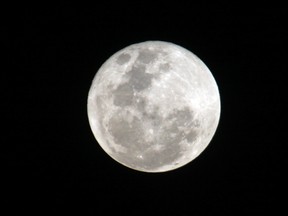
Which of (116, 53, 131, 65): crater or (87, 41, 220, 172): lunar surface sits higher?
(116, 53, 131, 65): crater

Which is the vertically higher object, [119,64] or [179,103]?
[119,64]

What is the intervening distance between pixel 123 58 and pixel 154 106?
2.88 feet

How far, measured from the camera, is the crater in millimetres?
5377

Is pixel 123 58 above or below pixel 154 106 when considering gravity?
above

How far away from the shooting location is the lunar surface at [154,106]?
5047 millimetres

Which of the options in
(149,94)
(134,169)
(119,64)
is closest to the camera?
(149,94)

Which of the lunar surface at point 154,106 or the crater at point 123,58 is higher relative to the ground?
the crater at point 123,58

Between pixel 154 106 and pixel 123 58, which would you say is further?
pixel 123 58

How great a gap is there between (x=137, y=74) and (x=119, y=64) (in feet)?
1.27

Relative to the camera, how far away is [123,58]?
214 inches

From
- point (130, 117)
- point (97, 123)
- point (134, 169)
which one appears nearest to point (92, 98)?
point (97, 123)

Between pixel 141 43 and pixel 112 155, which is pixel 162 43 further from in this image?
pixel 112 155

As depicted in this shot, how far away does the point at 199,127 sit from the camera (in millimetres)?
5332

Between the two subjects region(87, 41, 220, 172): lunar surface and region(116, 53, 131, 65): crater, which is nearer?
region(87, 41, 220, 172): lunar surface
